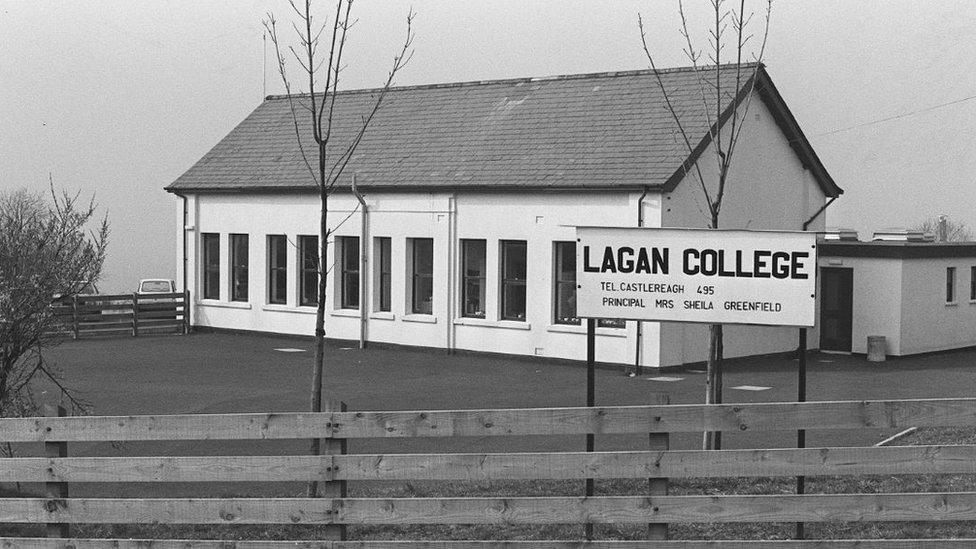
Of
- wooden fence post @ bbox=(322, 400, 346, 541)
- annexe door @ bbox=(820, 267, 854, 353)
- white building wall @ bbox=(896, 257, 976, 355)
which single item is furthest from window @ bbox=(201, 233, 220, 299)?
wooden fence post @ bbox=(322, 400, 346, 541)

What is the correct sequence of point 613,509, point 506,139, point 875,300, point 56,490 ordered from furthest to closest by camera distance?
point 506,139, point 875,300, point 56,490, point 613,509

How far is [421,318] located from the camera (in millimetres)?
31359

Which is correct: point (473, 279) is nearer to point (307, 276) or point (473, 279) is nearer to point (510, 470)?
point (307, 276)

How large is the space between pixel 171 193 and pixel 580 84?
1269cm

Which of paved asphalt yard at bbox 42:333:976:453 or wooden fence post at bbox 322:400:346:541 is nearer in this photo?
wooden fence post at bbox 322:400:346:541

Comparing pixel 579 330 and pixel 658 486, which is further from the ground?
pixel 658 486

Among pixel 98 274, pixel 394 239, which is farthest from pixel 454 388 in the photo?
pixel 98 274

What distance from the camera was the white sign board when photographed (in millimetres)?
10836

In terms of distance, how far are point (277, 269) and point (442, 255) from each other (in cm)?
636

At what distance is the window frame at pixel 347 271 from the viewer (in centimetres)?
3306

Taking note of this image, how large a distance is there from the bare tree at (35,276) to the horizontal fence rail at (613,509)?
14.5 feet

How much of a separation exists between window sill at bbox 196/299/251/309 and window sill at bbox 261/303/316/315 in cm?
80

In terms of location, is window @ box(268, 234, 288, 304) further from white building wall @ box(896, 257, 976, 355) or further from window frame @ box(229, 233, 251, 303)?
white building wall @ box(896, 257, 976, 355)

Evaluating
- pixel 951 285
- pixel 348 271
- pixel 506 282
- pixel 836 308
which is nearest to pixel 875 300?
pixel 836 308
